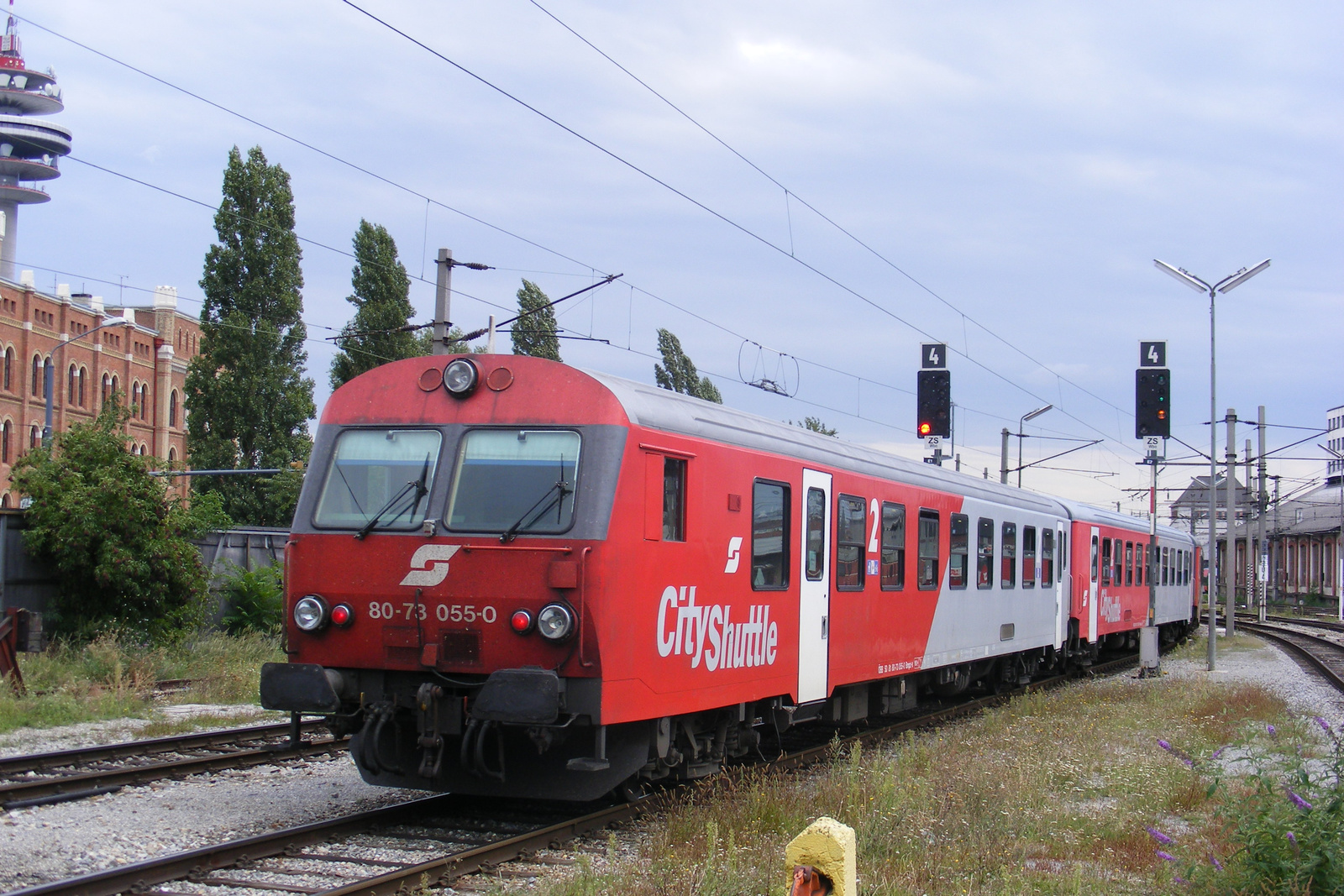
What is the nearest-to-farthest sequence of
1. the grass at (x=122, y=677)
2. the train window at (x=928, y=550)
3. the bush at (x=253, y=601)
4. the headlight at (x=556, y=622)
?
the headlight at (x=556, y=622), the grass at (x=122, y=677), the train window at (x=928, y=550), the bush at (x=253, y=601)

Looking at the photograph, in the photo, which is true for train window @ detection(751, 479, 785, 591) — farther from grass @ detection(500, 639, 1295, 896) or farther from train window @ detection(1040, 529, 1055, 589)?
train window @ detection(1040, 529, 1055, 589)

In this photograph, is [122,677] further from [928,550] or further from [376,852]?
[928,550]

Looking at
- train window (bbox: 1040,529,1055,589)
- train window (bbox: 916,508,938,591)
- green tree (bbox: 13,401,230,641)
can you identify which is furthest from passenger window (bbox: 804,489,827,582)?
green tree (bbox: 13,401,230,641)

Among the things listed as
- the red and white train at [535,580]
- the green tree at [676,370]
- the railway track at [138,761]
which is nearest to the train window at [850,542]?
the red and white train at [535,580]

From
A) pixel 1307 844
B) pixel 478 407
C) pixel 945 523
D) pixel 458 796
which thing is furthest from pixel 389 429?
pixel 945 523

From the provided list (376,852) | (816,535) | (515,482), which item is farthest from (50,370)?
(376,852)

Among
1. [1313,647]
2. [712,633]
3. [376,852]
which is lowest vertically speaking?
[1313,647]

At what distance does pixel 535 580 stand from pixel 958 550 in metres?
7.88

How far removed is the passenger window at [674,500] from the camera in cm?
825

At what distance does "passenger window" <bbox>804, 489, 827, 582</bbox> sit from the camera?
33.9ft

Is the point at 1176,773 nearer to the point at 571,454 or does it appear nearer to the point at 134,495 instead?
the point at 571,454

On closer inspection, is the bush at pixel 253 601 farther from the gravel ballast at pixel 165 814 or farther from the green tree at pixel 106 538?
the gravel ballast at pixel 165 814

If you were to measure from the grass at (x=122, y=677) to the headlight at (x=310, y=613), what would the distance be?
5107mm

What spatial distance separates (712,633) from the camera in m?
8.73
